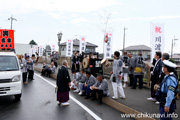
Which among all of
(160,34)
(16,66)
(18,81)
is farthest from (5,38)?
(160,34)

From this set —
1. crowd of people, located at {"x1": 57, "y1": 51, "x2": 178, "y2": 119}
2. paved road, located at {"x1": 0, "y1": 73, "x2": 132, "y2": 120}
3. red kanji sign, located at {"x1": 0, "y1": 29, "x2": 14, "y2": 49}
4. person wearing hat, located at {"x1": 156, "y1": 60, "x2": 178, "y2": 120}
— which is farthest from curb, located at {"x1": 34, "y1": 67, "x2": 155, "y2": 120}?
red kanji sign, located at {"x1": 0, "y1": 29, "x2": 14, "y2": 49}

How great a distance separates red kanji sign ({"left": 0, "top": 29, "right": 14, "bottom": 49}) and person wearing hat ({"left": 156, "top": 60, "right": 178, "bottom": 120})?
8.73 meters

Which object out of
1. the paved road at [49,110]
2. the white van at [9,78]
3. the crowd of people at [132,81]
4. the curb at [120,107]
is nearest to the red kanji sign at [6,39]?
the white van at [9,78]

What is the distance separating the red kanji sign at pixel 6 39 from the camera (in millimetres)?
9578

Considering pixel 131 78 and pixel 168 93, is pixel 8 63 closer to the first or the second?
pixel 131 78

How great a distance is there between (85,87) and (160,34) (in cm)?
444

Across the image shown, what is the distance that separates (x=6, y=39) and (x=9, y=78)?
165 inches

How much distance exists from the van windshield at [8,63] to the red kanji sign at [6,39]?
251cm

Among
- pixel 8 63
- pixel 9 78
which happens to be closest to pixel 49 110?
pixel 9 78

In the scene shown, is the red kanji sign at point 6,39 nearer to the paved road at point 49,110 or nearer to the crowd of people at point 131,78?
the crowd of people at point 131,78

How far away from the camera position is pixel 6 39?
9.71 m

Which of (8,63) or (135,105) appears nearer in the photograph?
(135,105)

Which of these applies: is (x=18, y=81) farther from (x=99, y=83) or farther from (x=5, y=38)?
(x=5, y=38)

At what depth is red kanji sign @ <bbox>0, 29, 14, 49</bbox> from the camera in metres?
9.58
